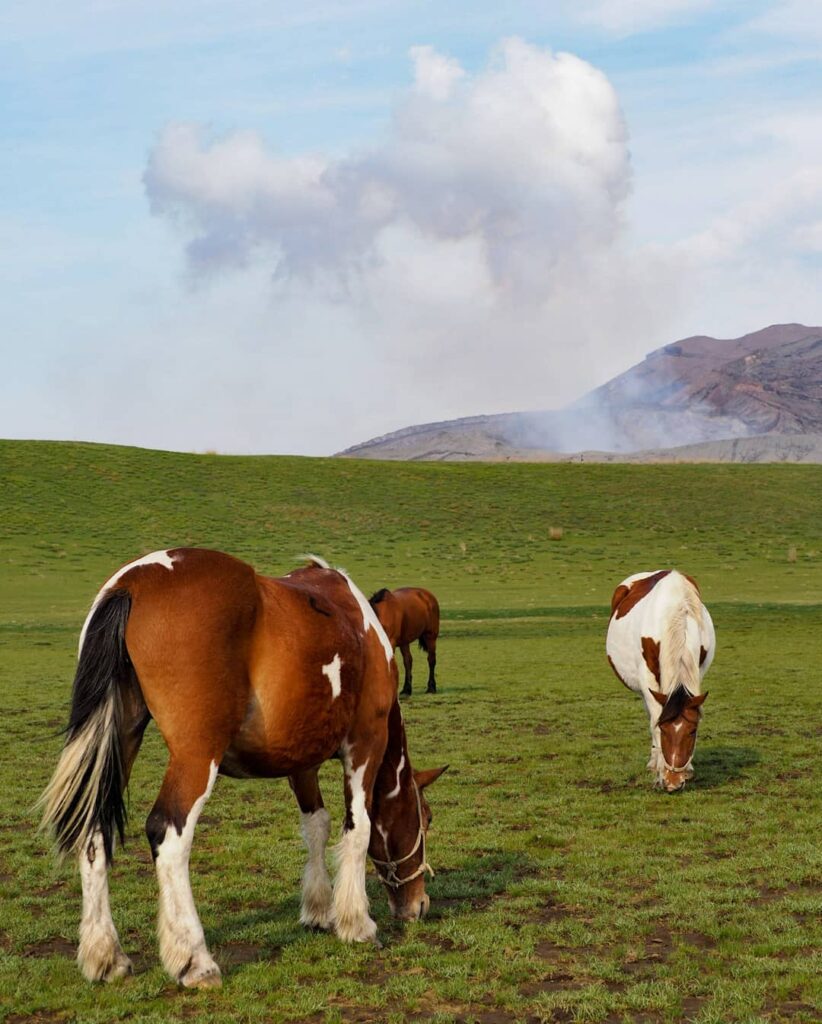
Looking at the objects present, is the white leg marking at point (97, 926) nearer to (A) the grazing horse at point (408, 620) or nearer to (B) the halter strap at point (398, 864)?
Answer: (B) the halter strap at point (398, 864)

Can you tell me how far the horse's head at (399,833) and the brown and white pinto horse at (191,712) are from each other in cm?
35

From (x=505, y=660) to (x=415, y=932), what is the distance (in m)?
17.6

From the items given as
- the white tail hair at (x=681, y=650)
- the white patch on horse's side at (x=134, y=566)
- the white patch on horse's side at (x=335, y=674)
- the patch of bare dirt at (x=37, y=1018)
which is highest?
the white patch on horse's side at (x=134, y=566)

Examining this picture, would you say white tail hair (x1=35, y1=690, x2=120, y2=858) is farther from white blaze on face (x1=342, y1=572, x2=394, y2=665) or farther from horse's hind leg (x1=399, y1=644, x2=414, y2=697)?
horse's hind leg (x1=399, y1=644, x2=414, y2=697)

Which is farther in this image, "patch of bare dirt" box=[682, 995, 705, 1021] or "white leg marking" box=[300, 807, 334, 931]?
"white leg marking" box=[300, 807, 334, 931]

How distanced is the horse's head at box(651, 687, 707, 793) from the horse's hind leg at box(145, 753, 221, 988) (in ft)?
21.3

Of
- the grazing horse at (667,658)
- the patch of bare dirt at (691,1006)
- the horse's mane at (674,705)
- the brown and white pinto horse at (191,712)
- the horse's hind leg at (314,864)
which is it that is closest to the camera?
the patch of bare dirt at (691,1006)

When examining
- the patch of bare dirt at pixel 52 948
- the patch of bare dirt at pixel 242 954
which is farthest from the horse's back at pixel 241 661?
the patch of bare dirt at pixel 52 948

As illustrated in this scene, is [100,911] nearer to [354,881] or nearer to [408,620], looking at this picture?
[354,881]

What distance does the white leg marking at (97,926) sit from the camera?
626cm

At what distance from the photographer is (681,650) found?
11945 millimetres

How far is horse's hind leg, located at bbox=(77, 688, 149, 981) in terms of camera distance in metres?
6.27

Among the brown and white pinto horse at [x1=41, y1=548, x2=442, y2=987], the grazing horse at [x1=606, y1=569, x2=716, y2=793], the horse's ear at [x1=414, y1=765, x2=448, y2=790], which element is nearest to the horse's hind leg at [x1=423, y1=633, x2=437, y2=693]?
the grazing horse at [x1=606, y1=569, x2=716, y2=793]

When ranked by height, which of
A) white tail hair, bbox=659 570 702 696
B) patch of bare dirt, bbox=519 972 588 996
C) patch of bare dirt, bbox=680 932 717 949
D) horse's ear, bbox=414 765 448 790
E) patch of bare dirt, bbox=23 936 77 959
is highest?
white tail hair, bbox=659 570 702 696
